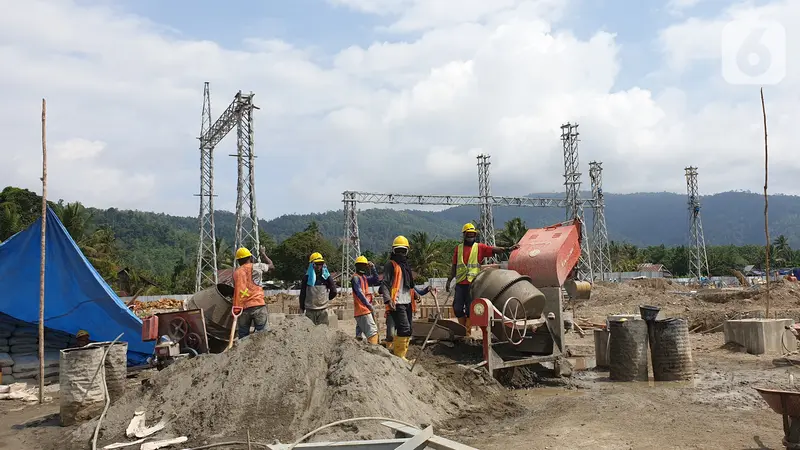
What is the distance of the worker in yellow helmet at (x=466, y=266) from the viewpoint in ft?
27.5

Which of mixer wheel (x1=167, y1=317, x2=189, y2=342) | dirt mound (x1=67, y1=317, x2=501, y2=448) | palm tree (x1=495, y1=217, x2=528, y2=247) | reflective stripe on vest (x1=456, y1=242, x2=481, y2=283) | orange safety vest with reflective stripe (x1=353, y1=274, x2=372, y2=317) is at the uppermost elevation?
palm tree (x1=495, y1=217, x2=528, y2=247)

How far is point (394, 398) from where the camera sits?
19.1 ft

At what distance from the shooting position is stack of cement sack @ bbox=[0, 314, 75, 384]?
9586 mm

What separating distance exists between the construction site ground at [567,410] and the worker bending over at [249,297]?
2033mm

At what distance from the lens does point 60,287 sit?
32.6ft

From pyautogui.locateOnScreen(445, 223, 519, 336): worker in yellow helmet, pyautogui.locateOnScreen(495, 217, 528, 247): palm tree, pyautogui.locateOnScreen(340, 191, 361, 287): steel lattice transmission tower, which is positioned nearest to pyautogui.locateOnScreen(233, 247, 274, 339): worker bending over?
pyautogui.locateOnScreen(445, 223, 519, 336): worker in yellow helmet

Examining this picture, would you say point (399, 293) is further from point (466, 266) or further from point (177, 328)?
point (177, 328)

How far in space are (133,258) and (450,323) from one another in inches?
3543

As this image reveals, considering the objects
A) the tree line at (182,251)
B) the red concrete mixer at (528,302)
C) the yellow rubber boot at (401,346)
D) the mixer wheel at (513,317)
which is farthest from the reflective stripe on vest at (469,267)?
the tree line at (182,251)

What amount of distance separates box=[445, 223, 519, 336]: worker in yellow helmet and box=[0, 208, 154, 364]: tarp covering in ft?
18.7

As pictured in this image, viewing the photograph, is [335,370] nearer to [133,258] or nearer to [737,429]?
[737,429]

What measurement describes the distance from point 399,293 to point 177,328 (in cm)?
325

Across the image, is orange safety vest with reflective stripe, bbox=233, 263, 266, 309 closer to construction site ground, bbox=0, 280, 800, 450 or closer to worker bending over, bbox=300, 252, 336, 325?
worker bending over, bbox=300, 252, 336, 325

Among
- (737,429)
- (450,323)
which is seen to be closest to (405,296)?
(450,323)
